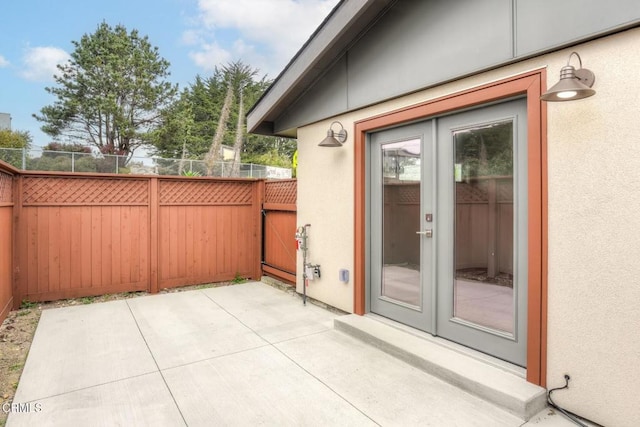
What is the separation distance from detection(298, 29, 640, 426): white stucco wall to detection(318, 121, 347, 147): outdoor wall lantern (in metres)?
2.03

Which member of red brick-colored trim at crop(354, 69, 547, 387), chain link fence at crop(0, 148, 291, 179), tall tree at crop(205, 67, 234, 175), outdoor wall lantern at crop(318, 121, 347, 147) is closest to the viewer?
red brick-colored trim at crop(354, 69, 547, 387)

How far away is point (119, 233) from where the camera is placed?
5441 millimetres

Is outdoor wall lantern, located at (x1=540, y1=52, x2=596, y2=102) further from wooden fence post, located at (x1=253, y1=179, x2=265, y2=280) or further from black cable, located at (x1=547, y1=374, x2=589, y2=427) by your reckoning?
wooden fence post, located at (x1=253, y1=179, x2=265, y2=280)

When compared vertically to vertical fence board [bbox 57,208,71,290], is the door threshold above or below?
below

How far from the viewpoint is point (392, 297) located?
156 inches

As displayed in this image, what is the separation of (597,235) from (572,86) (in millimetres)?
931

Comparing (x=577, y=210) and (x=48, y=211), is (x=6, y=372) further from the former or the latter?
(x=577, y=210)

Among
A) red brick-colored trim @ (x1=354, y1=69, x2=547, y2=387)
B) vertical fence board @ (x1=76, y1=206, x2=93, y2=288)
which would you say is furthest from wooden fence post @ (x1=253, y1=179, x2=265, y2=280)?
red brick-colored trim @ (x1=354, y1=69, x2=547, y2=387)

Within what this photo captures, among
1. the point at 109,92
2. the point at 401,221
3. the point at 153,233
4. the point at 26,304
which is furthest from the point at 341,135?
the point at 109,92

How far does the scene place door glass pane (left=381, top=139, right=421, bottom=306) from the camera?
367 cm

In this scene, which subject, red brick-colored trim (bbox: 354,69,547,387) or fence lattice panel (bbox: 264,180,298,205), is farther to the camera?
fence lattice panel (bbox: 264,180,298,205)

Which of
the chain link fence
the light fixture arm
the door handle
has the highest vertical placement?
the chain link fence

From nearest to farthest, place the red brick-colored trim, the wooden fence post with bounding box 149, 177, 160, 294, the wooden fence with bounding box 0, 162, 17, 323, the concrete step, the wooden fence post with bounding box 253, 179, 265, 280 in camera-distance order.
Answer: the concrete step
the red brick-colored trim
the wooden fence with bounding box 0, 162, 17, 323
the wooden fence post with bounding box 149, 177, 160, 294
the wooden fence post with bounding box 253, 179, 265, 280

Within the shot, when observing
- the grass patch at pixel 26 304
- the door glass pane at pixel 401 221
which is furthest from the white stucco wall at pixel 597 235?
the grass patch at pixel 26 304
